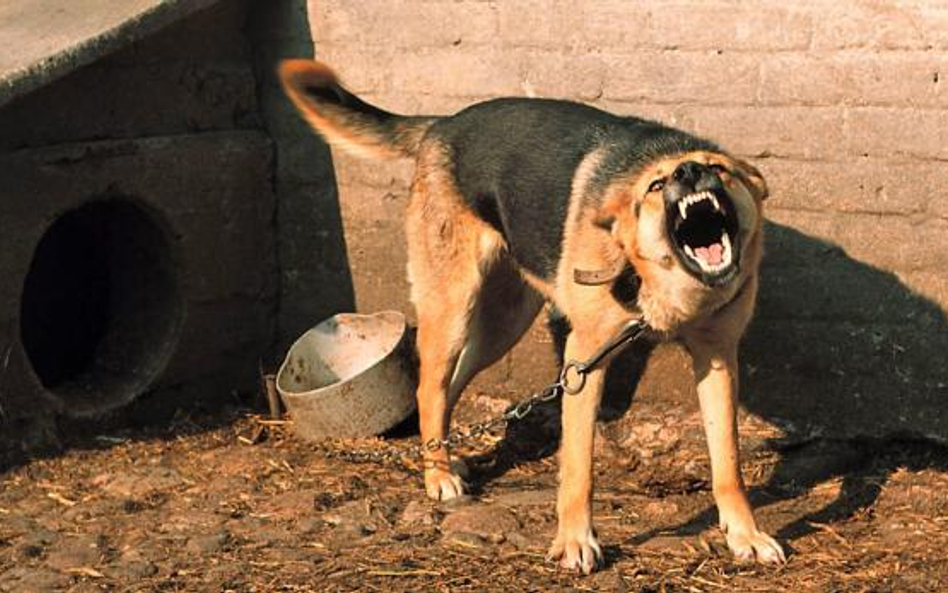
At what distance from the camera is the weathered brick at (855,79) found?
20.9 ft

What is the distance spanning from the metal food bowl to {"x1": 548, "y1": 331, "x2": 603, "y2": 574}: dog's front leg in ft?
5.64

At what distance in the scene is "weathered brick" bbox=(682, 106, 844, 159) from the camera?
262 inches

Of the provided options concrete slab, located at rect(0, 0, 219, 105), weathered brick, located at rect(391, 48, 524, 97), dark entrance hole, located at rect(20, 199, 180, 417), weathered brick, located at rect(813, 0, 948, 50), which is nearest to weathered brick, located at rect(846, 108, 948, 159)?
weathered brick, located at rect(813, 0, 948, 50)

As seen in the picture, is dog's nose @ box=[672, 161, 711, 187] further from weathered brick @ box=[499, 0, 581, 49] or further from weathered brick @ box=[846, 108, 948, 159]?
weathered brick @ box=[499, 0, 581, 49]

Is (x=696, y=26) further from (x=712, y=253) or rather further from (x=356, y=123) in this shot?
(x=712, y=253)

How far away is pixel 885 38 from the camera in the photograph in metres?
6.43

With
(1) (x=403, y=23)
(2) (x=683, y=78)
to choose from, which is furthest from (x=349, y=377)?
(2) (x=683, y=78)

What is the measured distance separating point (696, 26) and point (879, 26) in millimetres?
807

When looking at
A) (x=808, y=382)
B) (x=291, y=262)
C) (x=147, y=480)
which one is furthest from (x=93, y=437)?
(x=808, y=382)

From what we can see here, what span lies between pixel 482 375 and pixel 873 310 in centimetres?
202

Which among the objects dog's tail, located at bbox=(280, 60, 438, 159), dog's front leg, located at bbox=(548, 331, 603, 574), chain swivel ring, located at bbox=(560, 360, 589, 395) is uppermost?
dog's tail, located at bbox=(280, 60, 438, 159)

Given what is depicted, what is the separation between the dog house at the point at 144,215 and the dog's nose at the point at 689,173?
2.98 meters

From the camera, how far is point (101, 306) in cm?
838

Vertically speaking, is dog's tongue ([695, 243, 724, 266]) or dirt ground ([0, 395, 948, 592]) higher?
dog's tongue ([695, 243, 724, 266])
